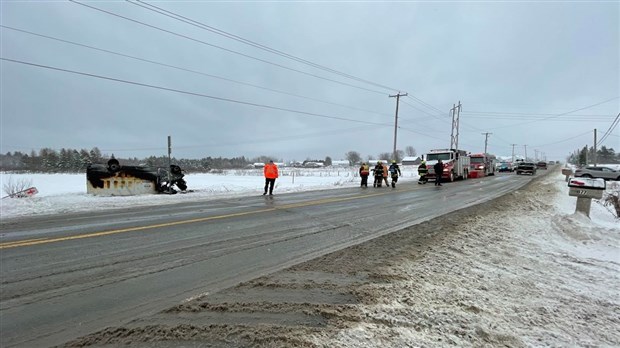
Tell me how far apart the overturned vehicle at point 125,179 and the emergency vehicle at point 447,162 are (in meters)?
19.1

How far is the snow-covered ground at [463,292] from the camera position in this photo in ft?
9.99

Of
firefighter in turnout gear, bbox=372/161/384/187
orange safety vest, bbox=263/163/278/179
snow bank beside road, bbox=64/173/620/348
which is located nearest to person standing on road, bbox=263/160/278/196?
orange safety vest, bbox=263/163/278/179

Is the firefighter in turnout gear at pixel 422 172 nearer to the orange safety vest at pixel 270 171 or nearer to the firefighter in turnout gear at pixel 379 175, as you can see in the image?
the firefighter in turnout gear at pixel 379 175

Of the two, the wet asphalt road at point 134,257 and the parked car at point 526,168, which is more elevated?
the parked car at point 526,168

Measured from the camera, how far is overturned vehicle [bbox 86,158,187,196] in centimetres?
1662

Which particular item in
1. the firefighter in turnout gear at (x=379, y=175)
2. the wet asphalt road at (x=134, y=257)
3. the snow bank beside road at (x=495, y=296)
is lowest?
the wet asphalt road at (x=134, y=257)

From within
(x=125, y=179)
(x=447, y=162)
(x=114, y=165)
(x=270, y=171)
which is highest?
(x=447, y=162)

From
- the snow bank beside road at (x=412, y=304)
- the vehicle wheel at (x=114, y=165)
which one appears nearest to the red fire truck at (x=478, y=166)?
the vehicle wheel at (x=114, y=165)

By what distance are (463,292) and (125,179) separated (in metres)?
17.0

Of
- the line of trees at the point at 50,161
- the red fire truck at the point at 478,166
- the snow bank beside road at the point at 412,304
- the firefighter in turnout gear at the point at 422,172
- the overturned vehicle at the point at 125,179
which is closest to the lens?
the snow bank beside road at the point at 412,304

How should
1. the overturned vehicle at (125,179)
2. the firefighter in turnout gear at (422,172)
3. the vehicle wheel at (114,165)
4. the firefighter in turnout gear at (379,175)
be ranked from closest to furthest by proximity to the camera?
the overturned vehicle at (125,179) < the vehicle wheel at (114,165) < the firefighter in turnout gear at (379,175) < the firefighter in turnout gear at (422,172)

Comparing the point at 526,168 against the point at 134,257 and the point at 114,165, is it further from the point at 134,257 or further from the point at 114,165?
the point at 134,257

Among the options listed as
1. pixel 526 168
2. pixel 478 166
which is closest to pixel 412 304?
pixel 478 166

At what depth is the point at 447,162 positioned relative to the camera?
2825 centimetres
